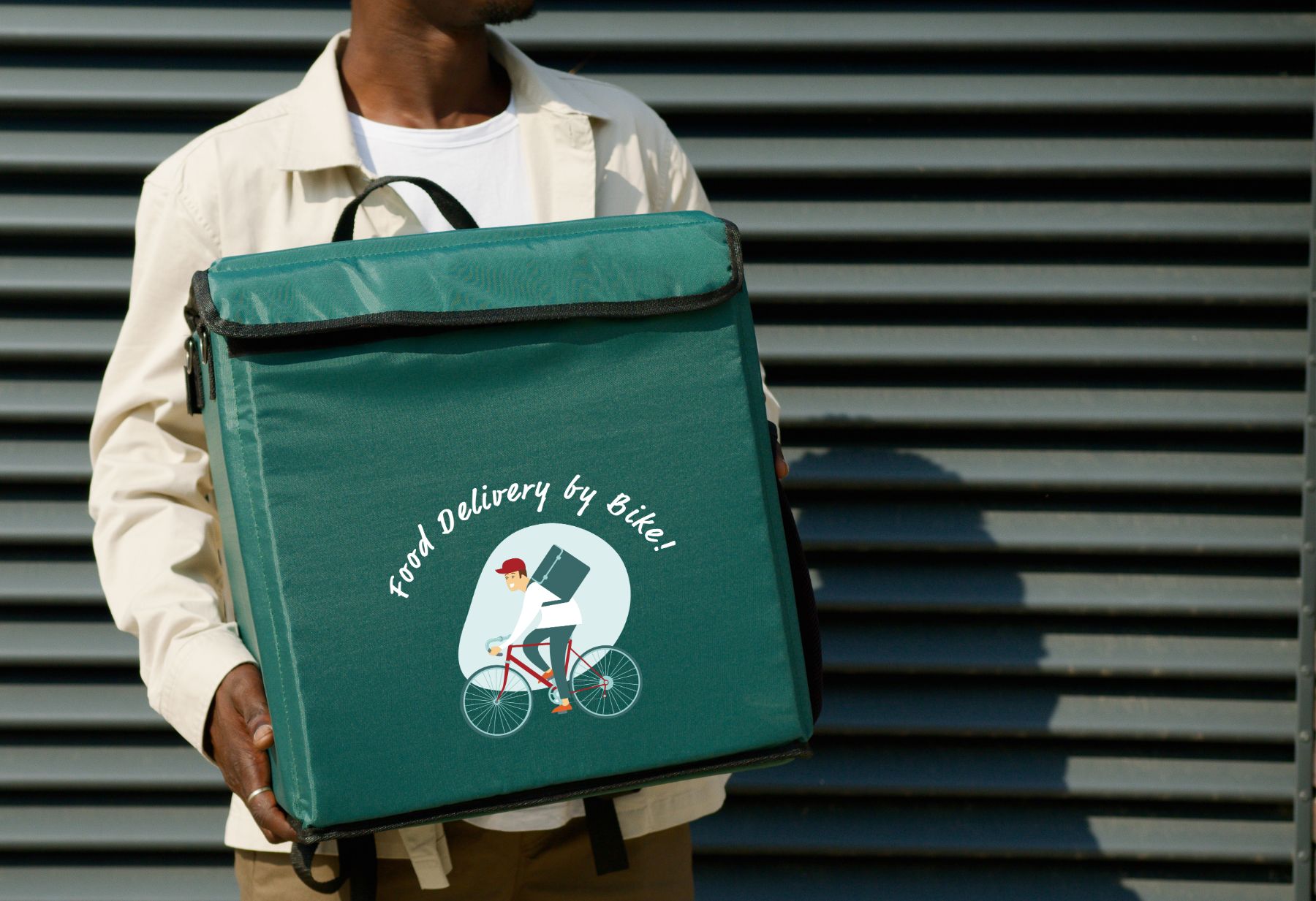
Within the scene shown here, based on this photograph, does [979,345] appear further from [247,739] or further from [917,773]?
[247,739]

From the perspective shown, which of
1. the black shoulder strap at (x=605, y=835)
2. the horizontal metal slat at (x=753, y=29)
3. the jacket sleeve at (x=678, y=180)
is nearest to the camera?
the black shoulder strap at (x=605, y=835)

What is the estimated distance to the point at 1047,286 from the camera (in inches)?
99.0

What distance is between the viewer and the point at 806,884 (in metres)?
2.61

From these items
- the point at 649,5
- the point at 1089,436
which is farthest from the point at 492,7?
the point at 1089,436

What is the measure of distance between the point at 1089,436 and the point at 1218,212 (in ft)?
1.81

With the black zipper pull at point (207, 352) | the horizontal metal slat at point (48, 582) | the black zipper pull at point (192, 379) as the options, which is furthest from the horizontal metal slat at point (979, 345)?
the black zipper pull at point (207, 352)

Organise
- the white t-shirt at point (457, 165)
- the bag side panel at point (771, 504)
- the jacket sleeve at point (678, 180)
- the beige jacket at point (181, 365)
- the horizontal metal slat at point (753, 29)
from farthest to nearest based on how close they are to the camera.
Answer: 1. the horizontal metal slat at point (753, 29)
2. the jacket sleeve at point (678, 180)
3. the white t-shirt at point (457, 165)
4. the beige jacket at point (181, 365)
5. the bag side panel at point (771, 504)

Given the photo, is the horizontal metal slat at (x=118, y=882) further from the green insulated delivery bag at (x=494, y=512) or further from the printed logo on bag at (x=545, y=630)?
the printed logo on bag at (x=545, y=630)

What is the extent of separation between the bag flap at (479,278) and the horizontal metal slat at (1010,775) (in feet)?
4.88

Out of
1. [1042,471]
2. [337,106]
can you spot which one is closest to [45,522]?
[337,106]

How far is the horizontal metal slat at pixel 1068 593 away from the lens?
2.52 m

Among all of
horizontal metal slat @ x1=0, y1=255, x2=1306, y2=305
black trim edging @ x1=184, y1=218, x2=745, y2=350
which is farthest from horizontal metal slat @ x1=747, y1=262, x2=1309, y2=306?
black trim edging @ x1=184, y1=218, x2=745, y2=350

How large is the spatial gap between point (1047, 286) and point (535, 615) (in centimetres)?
164

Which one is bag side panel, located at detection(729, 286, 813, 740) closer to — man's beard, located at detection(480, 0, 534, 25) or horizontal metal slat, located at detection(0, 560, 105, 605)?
man's beard, located at detection(480, 0, 534, 25)
